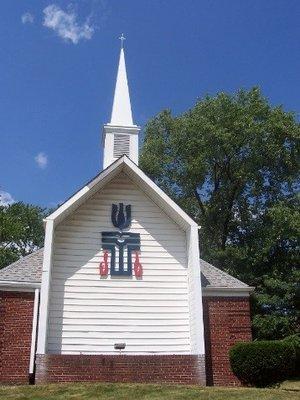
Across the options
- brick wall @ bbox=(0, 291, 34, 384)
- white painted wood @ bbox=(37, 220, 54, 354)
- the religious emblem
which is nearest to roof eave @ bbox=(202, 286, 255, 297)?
the religious emblem

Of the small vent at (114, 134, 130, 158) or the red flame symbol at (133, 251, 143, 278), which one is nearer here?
the red flame symbol at (133, 251, 143, 278)

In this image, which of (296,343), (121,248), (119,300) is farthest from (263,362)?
(296,343)

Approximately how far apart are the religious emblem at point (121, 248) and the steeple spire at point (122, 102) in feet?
21.9

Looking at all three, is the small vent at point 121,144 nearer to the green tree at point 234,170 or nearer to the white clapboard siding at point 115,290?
the white clapboard siding at point 115,290

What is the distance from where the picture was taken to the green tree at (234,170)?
1310 inches

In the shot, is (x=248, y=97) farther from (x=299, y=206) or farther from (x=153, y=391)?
(x=153, y=391)

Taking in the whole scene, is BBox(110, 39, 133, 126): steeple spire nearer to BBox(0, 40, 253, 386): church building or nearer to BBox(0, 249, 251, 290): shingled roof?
BBox(0, 40, 253, 386): church building

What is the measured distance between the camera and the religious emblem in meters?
17.4

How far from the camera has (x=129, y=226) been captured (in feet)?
59.6

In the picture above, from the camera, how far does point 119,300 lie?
55.8 feet

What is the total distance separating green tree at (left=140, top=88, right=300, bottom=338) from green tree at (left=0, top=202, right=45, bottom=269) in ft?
54.3

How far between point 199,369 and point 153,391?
9.97 feet

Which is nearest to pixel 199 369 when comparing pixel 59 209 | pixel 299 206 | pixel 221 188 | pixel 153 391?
pixel 153 391

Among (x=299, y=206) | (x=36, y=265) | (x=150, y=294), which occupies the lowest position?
(x=150, y=294)
